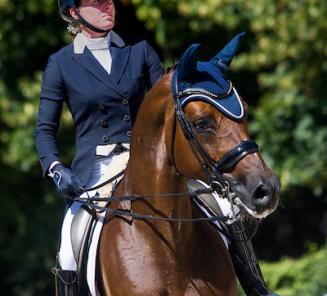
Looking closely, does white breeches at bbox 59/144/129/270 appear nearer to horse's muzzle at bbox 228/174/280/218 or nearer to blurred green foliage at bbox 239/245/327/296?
horse's muzzle at bbox 228/174/280/218

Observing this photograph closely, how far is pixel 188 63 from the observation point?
590cm

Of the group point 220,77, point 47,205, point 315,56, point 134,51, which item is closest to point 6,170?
point 47,205

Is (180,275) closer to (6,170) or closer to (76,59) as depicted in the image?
(76,59)

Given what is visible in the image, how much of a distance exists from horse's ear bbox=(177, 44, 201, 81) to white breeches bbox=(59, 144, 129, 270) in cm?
90

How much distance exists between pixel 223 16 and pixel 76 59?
6.02 meters

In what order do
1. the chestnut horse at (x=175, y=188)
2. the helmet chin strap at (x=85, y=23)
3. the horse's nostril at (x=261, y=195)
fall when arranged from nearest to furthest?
the horse's nostril at (x=261, y=195), the chestnut horse at (x=175, y=188), the helmet chin strap at (x=85, y=23)

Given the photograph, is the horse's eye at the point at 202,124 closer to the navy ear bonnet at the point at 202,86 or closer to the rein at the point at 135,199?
the navy ear bonnet at the point at 202,86

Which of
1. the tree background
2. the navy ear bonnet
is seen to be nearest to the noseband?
the navy ear bonnet

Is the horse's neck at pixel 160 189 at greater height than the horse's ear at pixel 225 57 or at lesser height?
lesser

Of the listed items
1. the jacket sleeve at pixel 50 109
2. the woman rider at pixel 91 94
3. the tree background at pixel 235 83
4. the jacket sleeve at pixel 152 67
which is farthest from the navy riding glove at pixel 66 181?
the tree background at pixel 235 83

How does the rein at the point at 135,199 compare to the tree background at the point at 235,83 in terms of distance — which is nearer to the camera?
the rein at the point at 135,199

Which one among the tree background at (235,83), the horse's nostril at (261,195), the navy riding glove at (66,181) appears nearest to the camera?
the horse's nostril at (261,195)

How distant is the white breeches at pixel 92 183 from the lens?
6641mm

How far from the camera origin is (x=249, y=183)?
5.70 m
